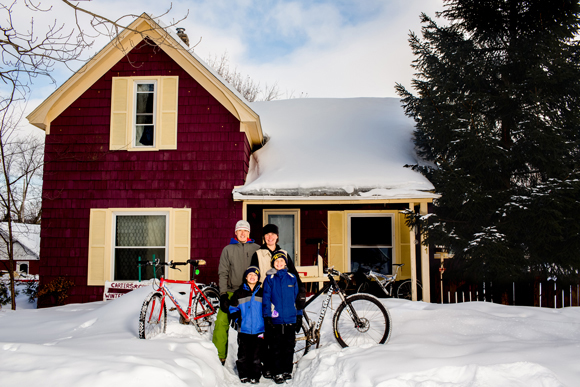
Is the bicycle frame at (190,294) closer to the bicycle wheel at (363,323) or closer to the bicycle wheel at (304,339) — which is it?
the bicycle wheel at (304,339)

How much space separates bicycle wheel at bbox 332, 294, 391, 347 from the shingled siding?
4.43m

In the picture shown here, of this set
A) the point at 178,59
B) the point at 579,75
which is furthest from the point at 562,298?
the point at 178,59

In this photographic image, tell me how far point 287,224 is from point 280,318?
20.9 ft

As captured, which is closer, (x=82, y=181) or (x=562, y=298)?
(x=562, y=298)

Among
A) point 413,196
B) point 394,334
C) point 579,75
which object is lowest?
point 394,334

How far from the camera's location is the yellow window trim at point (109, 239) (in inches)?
347

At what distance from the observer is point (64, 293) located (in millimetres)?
8758

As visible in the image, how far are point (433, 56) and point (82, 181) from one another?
8196 mm

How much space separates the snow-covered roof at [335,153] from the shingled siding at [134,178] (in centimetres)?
77

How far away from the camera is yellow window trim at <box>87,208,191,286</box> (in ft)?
28.9

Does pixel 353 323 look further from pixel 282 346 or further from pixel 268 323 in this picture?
pixel 268 323

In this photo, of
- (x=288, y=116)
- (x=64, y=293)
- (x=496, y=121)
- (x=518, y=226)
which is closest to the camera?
(x=518, y=226)

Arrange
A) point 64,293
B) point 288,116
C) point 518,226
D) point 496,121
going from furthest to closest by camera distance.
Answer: point 288,116 → point 496,121 → point 64,293 → point 518,226

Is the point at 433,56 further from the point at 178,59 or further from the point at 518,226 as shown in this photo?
the point at 178,59
